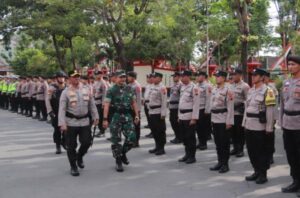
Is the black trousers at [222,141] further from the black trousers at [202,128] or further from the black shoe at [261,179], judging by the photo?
the black trousers at [202,128]

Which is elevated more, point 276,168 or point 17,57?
point 17,57

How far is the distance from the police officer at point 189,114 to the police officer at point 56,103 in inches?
104

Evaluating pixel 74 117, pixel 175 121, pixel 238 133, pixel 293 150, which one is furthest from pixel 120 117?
pixel 175 121

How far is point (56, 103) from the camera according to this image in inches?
442

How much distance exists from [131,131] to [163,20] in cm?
1655

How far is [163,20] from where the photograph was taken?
973 inches

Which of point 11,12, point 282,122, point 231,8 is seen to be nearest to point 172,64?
point 11,12

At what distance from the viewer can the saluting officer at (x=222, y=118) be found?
8.47m

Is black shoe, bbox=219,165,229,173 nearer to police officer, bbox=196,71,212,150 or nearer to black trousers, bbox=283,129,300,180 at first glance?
black trousers, bbox=283,129,300,180

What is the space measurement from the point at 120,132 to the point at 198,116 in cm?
155

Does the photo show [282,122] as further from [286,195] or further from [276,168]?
[276,168]

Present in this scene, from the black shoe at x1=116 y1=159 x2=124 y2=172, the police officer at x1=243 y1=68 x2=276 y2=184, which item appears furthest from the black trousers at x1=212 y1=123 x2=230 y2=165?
the black shoe at x1=116 y1=159 x2=124 y2=172

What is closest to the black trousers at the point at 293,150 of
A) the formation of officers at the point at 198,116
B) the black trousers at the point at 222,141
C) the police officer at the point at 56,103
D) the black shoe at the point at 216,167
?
the formation of officers at the point at 198,116

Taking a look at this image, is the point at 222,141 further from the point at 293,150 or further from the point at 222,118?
the point at 293,150
